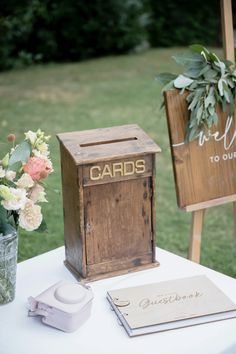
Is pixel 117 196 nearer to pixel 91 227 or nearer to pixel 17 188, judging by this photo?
pixel 91 227

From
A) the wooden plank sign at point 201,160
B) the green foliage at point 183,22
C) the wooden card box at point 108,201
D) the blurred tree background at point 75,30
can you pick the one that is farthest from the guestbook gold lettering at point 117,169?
the green foliage at point 183,22

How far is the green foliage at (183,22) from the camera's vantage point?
10.5 meters

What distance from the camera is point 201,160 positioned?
222 centimetres

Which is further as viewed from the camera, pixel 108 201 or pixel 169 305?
pixel 108 201

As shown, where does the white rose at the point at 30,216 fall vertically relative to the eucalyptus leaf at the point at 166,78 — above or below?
below

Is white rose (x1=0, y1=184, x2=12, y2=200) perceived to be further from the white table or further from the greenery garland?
the greenery garland

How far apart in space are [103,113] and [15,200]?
191 inches

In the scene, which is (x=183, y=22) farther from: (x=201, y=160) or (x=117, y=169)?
(x=117, y=169)

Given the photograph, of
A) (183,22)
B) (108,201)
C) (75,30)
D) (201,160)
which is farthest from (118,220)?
(183,22)

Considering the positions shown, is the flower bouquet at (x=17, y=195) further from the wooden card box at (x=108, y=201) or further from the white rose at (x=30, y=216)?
the wooden card box at (x=108, y=201)

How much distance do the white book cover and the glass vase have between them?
275 mm

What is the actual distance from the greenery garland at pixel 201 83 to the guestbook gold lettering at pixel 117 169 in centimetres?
37

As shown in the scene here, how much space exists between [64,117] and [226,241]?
2993mm

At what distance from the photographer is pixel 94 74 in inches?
329
